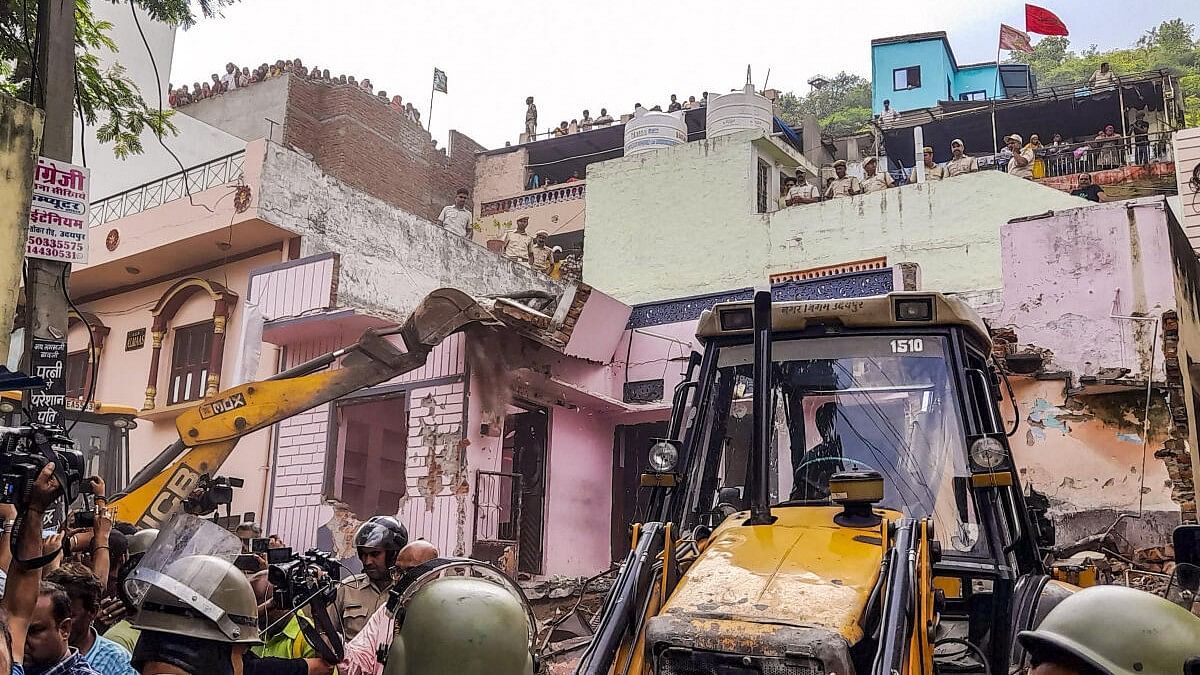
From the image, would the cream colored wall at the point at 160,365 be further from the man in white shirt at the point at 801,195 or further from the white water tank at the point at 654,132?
the white water tank at the point at 654,132

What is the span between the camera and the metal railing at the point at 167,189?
15773 mm

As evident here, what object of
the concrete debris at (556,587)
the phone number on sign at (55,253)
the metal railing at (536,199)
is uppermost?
the metal railing at (536,199)

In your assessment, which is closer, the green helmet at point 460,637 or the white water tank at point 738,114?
the green helmet at point 460,637

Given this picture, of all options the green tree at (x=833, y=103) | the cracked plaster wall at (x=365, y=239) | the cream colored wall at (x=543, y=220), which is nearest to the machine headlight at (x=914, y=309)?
the cracked plaster wall at (x=365, y=239)

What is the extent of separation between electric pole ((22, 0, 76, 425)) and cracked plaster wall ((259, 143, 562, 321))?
6897 mm

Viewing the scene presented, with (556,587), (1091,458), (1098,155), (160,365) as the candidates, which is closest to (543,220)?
(160,365)

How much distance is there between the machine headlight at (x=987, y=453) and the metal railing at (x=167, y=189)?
13.3 metres

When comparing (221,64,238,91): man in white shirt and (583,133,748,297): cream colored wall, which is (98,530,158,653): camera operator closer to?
(583,133,748,297): cream colored wall

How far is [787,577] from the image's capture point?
13.7ft

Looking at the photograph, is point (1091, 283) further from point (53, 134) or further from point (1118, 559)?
point (53, 134)

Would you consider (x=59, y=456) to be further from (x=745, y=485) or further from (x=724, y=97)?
(x=724, y=97)

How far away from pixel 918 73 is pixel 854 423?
32279mm

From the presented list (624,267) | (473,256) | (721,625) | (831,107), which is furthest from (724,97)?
(831,107)

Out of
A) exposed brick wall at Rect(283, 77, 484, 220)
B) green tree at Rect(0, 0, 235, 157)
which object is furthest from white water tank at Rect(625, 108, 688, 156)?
green tree at Rect(0, 0, 235, 157)
